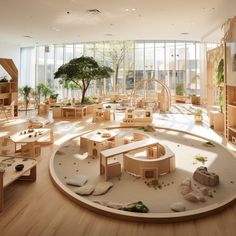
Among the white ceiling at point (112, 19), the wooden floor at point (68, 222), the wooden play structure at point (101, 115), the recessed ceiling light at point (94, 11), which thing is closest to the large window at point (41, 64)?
the white ceiling at point (112, 19)

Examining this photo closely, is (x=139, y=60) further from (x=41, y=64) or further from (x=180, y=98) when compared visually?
(x=41, y=64)

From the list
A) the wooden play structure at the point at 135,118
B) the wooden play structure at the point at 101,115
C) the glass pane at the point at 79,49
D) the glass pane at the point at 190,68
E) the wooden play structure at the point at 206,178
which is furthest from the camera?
the glass pane at the point at 79,49

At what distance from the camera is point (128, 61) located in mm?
17047

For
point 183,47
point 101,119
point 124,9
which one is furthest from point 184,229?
point 183,47

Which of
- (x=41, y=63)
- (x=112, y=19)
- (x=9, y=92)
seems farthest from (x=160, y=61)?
(x=9, y=92)

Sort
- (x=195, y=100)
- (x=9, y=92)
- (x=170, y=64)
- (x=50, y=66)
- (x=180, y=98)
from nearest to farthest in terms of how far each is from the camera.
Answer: (x=9, y=92), (x=195, y=100), (x=180, y=98), (x=170, y=64), (x=50, y=66)

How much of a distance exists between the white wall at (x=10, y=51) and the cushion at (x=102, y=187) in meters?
12.1

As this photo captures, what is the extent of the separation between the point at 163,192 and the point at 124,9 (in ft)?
20.3

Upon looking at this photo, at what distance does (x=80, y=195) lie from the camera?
3641 mm

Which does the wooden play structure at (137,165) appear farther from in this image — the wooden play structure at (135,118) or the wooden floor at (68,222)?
the wooden play structure at (135,118)

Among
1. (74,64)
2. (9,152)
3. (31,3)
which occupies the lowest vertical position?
(9,152)

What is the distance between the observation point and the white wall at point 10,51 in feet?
44.8

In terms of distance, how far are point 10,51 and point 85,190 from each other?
13073 mm

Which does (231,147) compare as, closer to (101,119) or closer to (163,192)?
(163,192)
